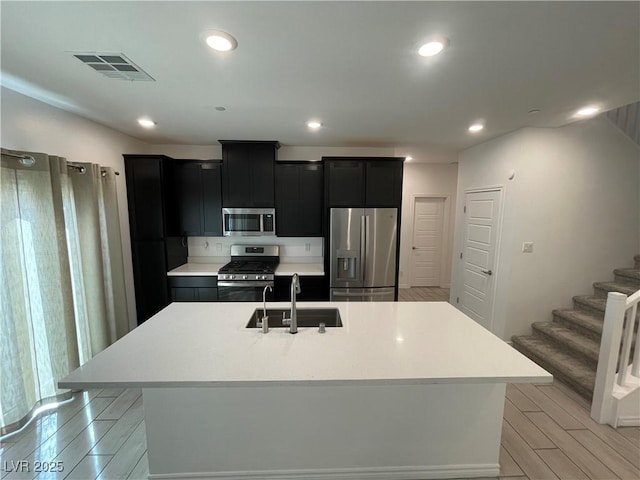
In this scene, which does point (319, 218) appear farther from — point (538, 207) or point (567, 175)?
point (567, 175)

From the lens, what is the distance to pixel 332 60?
5.30 ft

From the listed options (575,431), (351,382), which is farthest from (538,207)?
(351,382)

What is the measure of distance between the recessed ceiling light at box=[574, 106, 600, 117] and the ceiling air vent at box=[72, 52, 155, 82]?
3691mm

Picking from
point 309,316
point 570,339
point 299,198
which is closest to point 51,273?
point 309,316

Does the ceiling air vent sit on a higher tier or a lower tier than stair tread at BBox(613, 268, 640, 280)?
higher

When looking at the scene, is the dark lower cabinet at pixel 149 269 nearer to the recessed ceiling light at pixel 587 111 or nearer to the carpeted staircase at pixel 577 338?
the carpeted staircase at pixel 577 338

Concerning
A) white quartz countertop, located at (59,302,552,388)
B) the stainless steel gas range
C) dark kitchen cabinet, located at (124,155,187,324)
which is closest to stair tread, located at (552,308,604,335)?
white quartz countertop, located at (59,302,552,388)

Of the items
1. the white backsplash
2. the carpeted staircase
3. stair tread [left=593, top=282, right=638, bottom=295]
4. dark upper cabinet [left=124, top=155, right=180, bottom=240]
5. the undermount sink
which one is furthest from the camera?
the white backsplash

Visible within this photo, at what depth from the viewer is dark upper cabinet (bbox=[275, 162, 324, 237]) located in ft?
12.1

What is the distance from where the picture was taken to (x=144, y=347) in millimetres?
1583

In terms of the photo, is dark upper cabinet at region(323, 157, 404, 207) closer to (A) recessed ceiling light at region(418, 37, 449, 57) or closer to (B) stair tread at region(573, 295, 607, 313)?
(A) recessed ceiling light at region(418, 37, 449, 57)

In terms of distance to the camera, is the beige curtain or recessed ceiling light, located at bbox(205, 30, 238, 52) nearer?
recessed ceiling light, located at bbox(205, 30, 238, 52)

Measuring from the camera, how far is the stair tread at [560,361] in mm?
2418

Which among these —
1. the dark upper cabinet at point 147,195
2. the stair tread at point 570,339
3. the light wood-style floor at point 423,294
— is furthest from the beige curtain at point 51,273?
the stair tread at point 570,339
